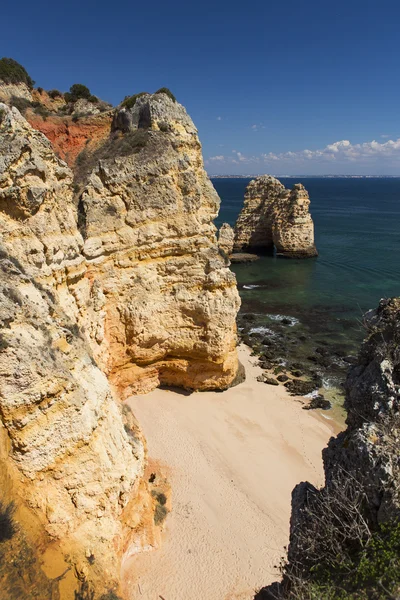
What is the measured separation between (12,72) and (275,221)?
39912mm

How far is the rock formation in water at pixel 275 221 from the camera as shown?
53.7 meters

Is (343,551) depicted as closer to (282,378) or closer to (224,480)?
(224,480)

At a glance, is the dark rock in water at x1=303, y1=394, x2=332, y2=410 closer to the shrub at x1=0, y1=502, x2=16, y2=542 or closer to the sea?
the sea

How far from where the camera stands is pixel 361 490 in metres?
5.75

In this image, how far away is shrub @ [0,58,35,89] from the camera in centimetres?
2294

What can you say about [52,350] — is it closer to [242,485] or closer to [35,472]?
[35,472]

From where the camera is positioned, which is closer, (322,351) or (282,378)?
(282,378)

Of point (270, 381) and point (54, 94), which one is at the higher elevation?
point (54, 94)

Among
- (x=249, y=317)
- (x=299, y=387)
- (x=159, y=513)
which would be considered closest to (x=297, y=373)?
(x=299, y=387)

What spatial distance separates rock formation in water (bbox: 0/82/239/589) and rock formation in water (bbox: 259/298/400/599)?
174 inches

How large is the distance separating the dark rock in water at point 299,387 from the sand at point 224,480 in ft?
2.64

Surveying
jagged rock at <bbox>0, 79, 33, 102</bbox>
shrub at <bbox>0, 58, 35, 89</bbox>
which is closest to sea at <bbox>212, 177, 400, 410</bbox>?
jagged rock at <bbox>0, 79, 33, 102</bbox>

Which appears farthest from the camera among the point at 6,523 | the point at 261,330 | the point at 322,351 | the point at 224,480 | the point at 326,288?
the point at 326,288

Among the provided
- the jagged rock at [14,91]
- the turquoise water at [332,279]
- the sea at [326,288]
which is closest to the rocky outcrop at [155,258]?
the sea at [326,288]
